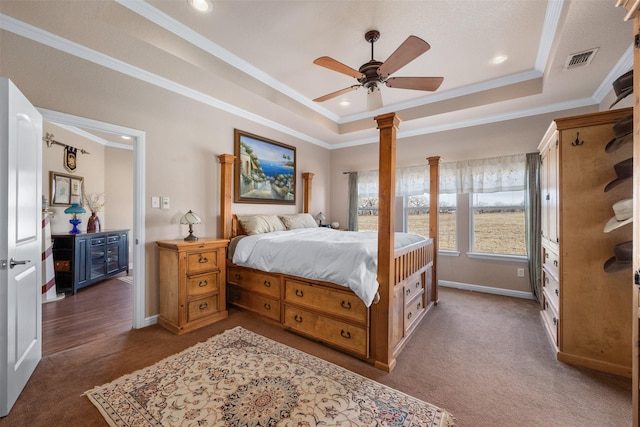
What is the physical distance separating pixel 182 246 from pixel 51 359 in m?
1.30

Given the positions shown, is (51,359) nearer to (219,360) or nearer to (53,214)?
(219,360)

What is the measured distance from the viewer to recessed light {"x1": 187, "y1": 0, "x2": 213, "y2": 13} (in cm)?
212

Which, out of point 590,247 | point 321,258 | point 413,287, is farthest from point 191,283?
point 590,247

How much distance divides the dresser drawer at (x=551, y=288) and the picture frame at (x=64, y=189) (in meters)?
6.79

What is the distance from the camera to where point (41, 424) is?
148cm

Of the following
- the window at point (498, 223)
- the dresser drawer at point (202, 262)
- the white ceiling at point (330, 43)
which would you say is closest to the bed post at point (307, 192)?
the white ceiling at point (330, 43)

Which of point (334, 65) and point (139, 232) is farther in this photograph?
point (139, 232)

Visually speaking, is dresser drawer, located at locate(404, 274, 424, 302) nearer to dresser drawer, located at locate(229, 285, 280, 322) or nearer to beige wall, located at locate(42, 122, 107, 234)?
dresser drawer, located at locate(229, 285, 280, 322)

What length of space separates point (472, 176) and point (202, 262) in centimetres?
417

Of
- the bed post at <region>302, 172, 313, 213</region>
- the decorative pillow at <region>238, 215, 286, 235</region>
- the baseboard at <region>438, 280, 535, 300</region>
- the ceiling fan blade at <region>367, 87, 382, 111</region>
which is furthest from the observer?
the bed post at <region>302, 172, 313, 213</region>

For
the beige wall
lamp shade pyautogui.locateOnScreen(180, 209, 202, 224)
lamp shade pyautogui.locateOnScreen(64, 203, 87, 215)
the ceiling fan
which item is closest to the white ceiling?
the ceiling fan

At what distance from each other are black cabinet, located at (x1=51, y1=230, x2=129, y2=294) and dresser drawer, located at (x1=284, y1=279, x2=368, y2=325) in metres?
3.56

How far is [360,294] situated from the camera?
2037mm

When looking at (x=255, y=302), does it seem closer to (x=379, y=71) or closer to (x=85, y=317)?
(x=85, y=317)
